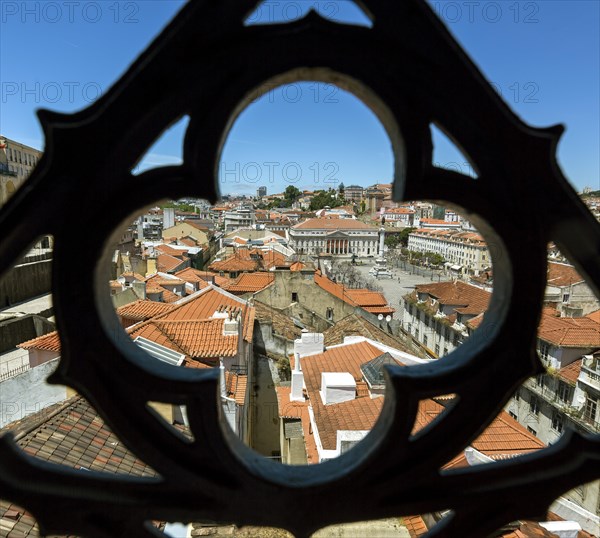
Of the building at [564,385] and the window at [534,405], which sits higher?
the building at [564,385]

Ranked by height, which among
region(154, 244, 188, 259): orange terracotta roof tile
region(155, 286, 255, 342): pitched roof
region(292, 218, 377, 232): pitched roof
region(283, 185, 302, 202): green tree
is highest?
region(283, 185, 302, 202): green tree

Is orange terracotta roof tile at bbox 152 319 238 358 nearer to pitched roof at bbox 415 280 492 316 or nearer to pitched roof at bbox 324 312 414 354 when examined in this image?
pitched roof at bbox 324 312 414 354

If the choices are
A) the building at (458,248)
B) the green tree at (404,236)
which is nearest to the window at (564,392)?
the building at (458,248)

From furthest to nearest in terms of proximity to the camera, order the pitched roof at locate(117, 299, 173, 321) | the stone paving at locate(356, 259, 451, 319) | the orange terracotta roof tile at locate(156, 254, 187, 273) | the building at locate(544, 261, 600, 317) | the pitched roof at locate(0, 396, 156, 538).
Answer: the stone paving at locate(356, 259, 451, 319), the orange terracotta roof tile at locate(156, 254, 187, 273), the building at locate(544, 261, 600, 317), the pitched roof at locate(117, 299, 173, 321), the pitched roof at locate(0, 396, 156, 538)

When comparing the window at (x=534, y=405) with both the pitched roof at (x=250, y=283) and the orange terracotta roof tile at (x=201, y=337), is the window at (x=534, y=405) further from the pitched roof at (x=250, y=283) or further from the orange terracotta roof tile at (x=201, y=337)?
the orange terracotta roof tile at (x=201, y=337)

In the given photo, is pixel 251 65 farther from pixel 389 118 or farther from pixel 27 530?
pixel 27 530

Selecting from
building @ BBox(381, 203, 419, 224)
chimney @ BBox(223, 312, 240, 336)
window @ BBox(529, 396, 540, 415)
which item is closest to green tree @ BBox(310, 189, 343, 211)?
building @ BBox(381, 203, 419, 224)
